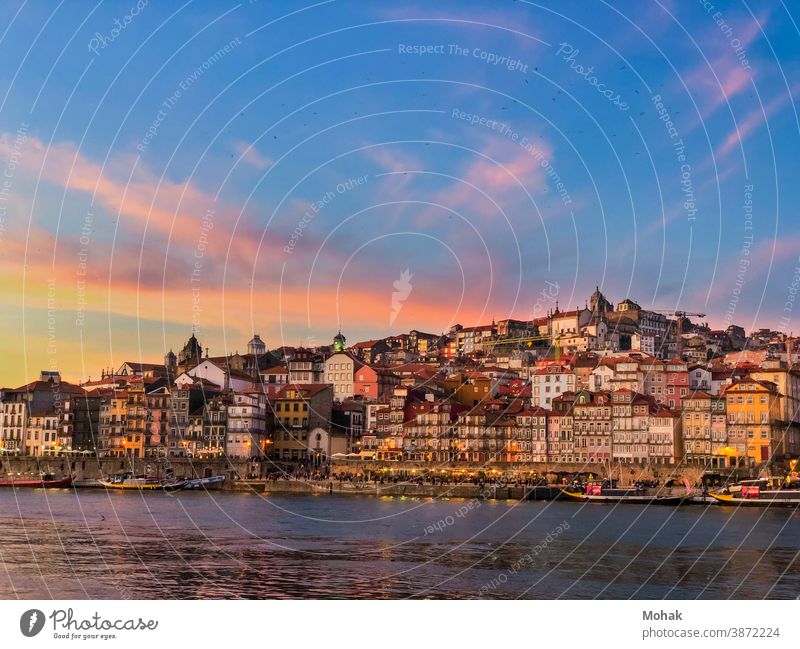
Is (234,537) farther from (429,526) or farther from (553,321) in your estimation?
(553,321)

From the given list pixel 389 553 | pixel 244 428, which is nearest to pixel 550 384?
pixel 244 428

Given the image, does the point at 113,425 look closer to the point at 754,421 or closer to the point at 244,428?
the point at 244,428

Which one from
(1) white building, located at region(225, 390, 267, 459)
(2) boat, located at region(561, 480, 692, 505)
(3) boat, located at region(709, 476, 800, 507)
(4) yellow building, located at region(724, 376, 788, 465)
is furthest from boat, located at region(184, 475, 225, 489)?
(4) yellow building, located at region(724, 376, 788, 465)

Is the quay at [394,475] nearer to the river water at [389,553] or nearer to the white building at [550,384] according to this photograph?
the white building at [550,384]

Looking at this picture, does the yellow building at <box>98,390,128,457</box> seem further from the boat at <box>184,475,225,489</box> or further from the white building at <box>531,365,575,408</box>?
the white building at <box>531,365,575,408</box>
